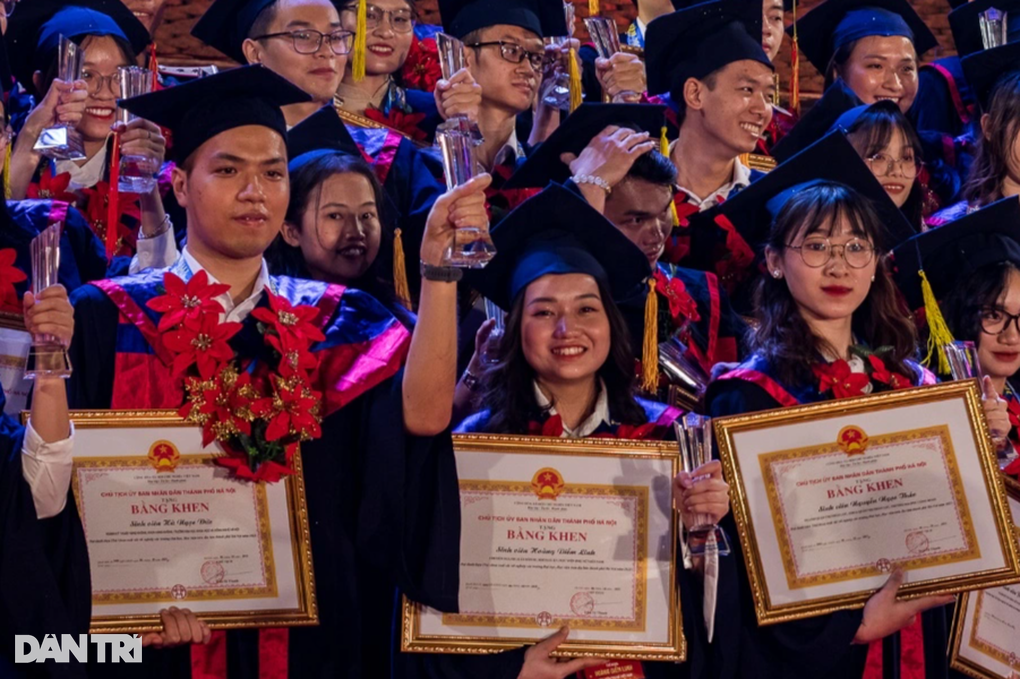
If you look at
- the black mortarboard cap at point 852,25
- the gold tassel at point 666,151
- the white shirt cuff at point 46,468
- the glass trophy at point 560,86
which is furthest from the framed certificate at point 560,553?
the black mortarboard cap at point 852,25

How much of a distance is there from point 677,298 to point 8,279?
1.98 m

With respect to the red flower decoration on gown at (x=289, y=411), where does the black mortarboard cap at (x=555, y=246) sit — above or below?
above

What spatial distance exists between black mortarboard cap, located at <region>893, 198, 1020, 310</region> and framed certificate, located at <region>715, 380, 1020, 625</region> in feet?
2.81

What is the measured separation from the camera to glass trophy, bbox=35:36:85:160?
4.67m

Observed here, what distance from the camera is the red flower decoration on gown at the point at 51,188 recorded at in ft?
16.6

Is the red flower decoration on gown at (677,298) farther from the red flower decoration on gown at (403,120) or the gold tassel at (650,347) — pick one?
the red flower decoration on gown at (403,120)

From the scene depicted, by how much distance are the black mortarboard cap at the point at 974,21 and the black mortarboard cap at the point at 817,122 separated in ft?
3.87

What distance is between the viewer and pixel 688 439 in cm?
→ 408

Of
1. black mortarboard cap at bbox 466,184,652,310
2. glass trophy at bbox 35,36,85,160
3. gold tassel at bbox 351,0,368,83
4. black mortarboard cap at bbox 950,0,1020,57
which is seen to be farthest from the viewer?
black mortarboard cap at bbox 950,0,1020,57

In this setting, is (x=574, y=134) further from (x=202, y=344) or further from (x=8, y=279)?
(x=8, y=279)

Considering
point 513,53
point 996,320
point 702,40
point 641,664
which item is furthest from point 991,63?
point 641,664

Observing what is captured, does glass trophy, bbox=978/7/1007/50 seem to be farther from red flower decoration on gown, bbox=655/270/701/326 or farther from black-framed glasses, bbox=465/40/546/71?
red flower decoration on gown, bbox=655/270/701/326

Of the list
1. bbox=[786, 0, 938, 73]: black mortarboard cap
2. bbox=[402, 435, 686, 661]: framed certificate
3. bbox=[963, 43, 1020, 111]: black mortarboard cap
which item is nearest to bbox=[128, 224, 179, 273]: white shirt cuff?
bbox=[402, 435, 686, 661]: framed certificate

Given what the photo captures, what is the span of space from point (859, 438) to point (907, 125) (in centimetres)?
201
